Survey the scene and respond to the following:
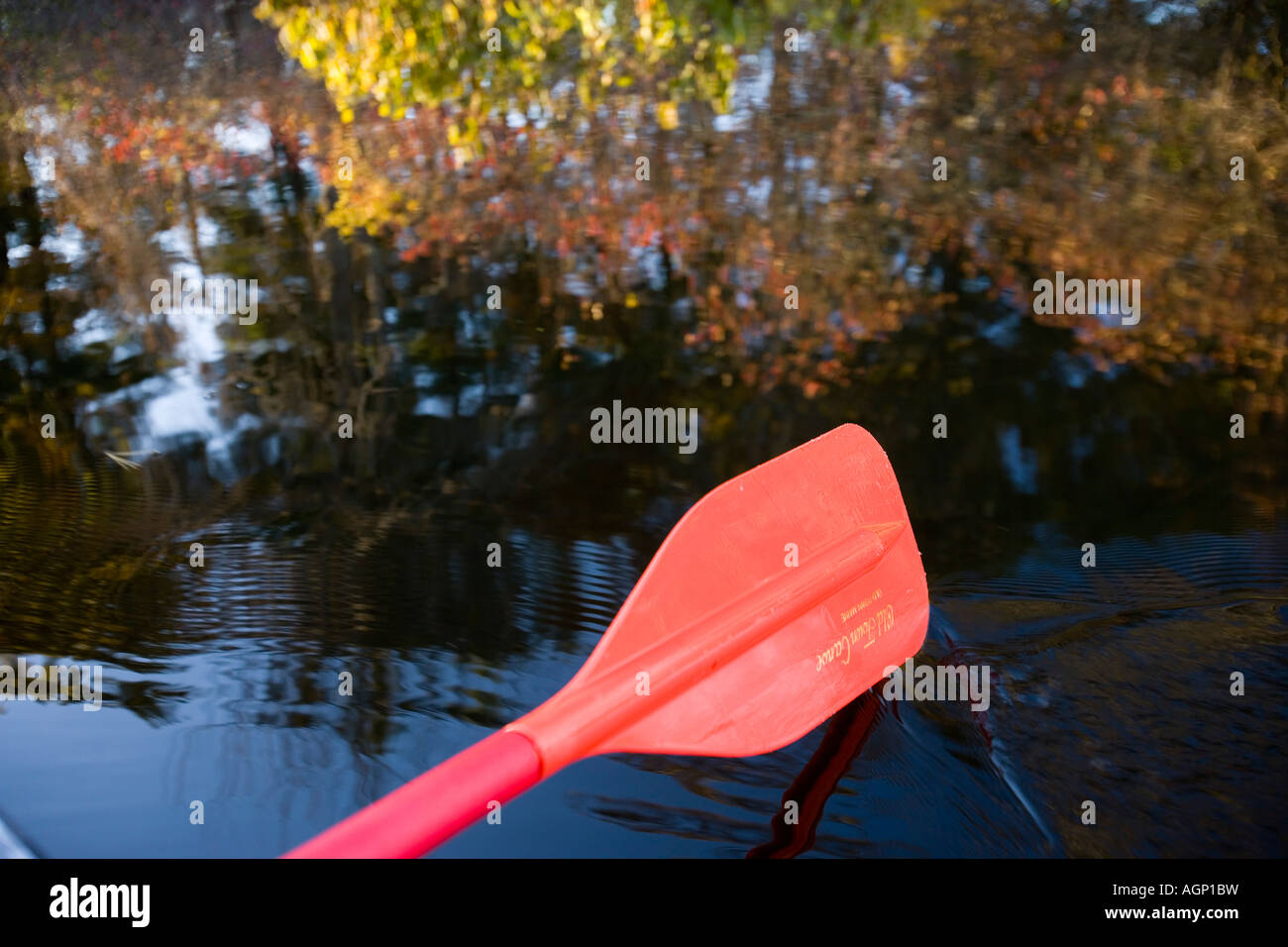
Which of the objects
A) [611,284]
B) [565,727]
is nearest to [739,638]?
[565,727]

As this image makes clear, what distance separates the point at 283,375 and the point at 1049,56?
419cm

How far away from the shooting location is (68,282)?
3760 mm

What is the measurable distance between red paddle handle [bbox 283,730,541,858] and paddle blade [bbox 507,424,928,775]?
0.06 metres

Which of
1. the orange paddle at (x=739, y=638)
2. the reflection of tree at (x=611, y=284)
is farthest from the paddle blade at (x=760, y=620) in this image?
the reflection of tree at (x=611, y=284)

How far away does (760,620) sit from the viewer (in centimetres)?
188

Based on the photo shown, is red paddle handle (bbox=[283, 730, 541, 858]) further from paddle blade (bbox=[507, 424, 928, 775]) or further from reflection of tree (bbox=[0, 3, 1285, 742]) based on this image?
reflection of tree (bbox=[0, 3, 1285, 742])

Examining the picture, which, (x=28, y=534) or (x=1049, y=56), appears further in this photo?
(x=1049, y=56)

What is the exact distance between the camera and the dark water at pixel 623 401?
68.2 inches

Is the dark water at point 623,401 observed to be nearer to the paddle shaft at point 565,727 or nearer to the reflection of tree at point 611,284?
the reflection of tree at point 611,284

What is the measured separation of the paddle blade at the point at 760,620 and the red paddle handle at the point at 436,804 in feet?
0.19

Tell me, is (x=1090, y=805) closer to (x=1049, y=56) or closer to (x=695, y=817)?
(x=695, y=817)
